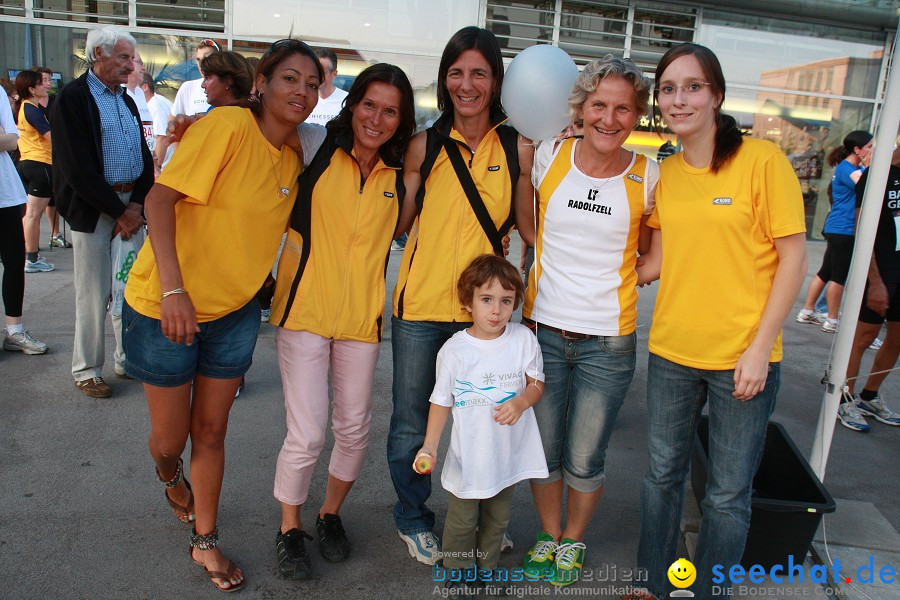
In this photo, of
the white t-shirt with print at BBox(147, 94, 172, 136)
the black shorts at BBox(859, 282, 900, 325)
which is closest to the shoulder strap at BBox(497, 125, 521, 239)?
the black shorts at BBox(859, 282, 900, 325)

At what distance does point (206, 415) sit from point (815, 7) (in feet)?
46.3

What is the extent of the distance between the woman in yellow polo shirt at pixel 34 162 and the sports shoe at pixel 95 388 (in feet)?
12.3

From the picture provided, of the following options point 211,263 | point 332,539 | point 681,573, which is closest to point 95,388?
point 332,539

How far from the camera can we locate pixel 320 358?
2.63 m

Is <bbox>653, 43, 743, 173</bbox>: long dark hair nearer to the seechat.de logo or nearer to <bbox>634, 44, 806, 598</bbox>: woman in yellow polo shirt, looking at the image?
<bbox>634, 44, 806, 598</bbox>: woman in yellow polo shirt

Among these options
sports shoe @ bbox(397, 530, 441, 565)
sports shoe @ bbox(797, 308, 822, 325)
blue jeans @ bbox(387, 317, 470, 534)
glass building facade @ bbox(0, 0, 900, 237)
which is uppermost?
glass building facade @ bbox(0, 0, 900, 237)

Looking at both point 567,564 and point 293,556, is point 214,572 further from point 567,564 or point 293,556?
point 567,564

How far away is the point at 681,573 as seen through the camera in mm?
2562

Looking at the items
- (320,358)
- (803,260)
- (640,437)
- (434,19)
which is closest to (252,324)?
(320,358)

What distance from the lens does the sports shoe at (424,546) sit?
9.25ft

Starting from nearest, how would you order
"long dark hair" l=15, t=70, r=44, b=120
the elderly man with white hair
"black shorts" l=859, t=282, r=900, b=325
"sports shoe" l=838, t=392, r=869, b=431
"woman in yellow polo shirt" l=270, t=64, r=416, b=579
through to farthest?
"woman in yellow polo shirt" l=270, t=64, r=416, b=579 < the elderly man with white hair < "black shorts" l=859, t=282, r=900, b=325 < "sports shoe" l=838, t=392, r=869, b=431 < "long dark hair" l=15, t=70, r=44, b=120

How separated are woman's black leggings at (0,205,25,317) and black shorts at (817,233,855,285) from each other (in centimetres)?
674

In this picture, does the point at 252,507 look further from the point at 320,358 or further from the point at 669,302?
the point at 669,302

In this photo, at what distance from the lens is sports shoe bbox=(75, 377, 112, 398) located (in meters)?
4.23
